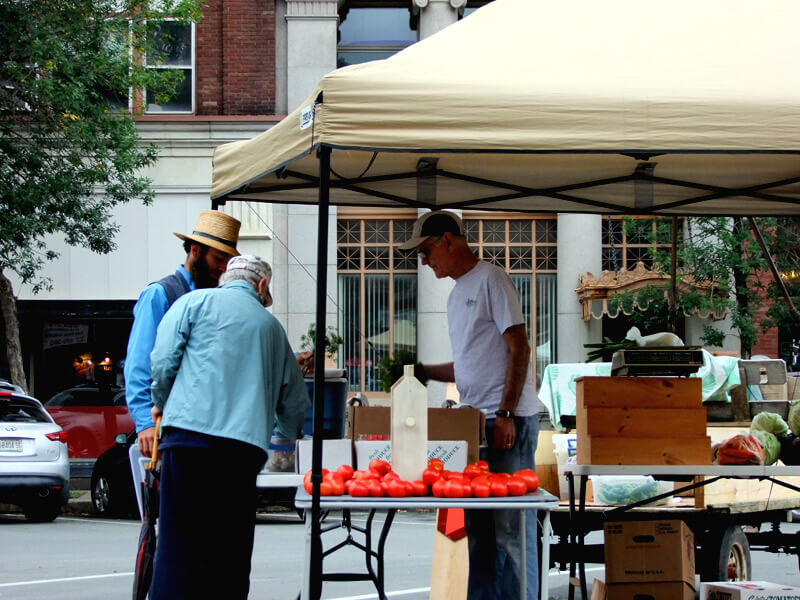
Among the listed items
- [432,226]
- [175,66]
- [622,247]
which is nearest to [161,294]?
[432,226]

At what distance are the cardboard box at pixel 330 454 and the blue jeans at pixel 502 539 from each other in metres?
0.95

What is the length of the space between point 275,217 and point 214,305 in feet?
49.9

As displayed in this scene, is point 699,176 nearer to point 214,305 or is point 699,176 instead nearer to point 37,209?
point 214,305

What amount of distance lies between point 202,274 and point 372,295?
1389 cm

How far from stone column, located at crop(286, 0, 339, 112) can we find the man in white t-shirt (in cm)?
1436

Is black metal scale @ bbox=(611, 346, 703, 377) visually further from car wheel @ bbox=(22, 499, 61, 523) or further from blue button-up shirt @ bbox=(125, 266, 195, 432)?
car wheel @ bbox=(22, 499, 61, 523)

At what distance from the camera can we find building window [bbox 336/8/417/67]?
20484 mm

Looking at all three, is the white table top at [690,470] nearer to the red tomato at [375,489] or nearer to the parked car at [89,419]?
the red tomato at [375,489]

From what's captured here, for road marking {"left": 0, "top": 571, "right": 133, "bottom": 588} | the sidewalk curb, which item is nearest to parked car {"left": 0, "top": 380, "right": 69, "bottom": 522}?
the sidewalk curb

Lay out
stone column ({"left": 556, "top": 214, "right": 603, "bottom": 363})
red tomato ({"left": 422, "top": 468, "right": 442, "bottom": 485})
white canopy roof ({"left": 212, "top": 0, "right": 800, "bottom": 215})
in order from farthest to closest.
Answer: stone column ({"left": 556, "top": 214, "right": 603, "bottom": 363}) < red tomato ({"left": 422, "top": 468, "right": 442, "bottom": 485}) < white canopy roof ({"left": 212, "top": 0, "right": 800, "bottom": 215})

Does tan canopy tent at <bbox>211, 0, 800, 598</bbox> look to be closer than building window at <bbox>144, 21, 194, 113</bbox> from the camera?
Yes

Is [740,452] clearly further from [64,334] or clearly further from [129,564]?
[64,334]

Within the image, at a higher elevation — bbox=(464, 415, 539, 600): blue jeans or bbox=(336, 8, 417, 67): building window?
bbox=(336, 8, 417, 67): building window

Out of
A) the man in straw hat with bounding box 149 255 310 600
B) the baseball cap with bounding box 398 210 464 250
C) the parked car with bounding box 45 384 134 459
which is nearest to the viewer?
the man in straw hat with bounding box 149 255 310 600
